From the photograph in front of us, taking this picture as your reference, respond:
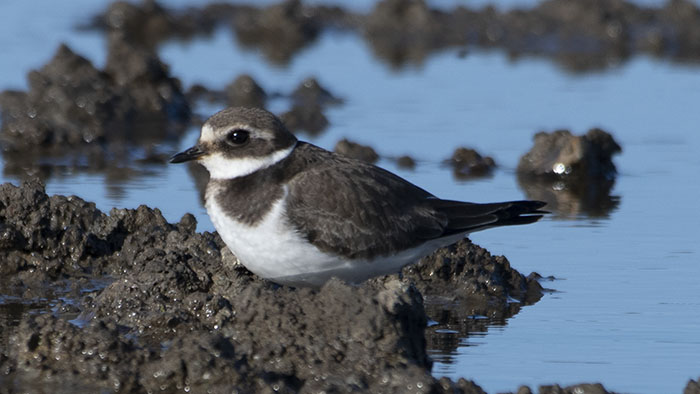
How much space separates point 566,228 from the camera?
11266 millimetres

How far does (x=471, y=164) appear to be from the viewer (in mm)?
13352

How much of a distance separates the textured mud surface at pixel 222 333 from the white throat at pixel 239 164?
26.3 inches

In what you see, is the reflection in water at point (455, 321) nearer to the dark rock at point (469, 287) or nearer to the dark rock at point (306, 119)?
the dark rock at point (469, 287)

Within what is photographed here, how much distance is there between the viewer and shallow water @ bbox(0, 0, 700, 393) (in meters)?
8.13

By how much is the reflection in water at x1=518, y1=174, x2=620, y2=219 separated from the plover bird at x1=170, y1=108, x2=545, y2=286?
352 cm

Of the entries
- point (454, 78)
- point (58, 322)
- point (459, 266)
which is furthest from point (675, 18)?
point (58, 322)

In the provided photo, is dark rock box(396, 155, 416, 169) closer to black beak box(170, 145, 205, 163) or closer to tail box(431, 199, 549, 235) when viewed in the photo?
tail box(431, 199, 549, 235)

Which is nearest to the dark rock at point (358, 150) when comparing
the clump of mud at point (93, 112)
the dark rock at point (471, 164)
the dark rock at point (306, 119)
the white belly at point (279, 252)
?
the dark rock at point (471, 164)

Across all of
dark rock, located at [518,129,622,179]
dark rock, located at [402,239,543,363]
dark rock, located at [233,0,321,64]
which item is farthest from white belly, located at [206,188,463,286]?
dark rock, located at [233,0,321,64]

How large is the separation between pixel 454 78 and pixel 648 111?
3083mm

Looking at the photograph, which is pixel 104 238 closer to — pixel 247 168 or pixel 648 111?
pixel 247 168

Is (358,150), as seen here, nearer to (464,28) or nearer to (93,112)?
(93,112)

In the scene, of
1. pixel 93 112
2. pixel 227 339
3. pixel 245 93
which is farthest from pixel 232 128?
Answer: pixel 245 93

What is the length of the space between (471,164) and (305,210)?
217 inches
